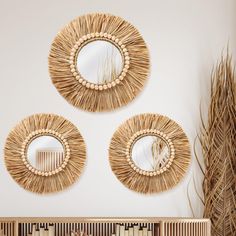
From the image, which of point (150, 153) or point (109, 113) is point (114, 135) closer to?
point (109, 113)

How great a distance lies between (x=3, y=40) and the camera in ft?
10.5

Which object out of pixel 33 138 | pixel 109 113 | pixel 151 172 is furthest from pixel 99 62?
pixel 151 172

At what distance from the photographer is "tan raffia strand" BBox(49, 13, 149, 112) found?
3197 mm

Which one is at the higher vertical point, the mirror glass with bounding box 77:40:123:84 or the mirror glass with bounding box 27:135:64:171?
the mirror glass with bounding box 77:40:123:84

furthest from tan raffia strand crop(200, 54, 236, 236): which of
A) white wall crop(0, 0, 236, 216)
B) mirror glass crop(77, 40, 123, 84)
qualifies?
mirror glass crop(77, 40, 123, 84)

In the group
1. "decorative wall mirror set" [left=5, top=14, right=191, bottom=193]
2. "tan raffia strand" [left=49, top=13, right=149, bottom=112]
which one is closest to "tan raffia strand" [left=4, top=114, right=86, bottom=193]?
"decorative wall mirror set" [left=5, top=14, right=191, bottom=193]

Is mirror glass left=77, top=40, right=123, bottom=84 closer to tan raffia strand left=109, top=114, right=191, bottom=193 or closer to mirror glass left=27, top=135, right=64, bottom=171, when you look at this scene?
tan raffia strand left=109, top=114, right=191, bottom=193

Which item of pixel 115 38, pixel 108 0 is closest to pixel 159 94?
pixel 115 38

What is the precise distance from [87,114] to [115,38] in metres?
0.49

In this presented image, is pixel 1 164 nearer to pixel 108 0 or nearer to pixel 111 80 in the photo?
pixel 111 80

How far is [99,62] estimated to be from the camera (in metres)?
3.21

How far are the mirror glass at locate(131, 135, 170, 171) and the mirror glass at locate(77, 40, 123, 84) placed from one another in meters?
0.43

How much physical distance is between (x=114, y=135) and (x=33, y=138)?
0.49 meters

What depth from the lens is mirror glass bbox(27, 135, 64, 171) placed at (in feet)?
10.4
